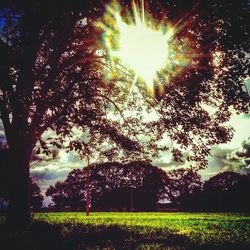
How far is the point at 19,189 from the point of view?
45.3 ft

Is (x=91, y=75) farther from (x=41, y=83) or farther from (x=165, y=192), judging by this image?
(x=165, y=192)

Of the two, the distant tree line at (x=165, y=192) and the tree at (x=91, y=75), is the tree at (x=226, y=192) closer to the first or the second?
the distant tree line at (x=165, y=192)

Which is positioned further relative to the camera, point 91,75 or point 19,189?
point 91,75

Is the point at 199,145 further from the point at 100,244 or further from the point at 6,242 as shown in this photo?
the point at 6,242

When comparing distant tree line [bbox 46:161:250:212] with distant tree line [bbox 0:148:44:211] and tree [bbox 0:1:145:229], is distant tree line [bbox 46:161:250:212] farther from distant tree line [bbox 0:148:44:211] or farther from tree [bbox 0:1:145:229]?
tree [bbox 0:1:145:229]

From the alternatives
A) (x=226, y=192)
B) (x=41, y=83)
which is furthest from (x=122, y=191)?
(x=41, y=83)

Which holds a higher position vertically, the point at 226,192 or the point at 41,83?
the point at 226,192

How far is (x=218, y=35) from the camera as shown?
10.4 meters

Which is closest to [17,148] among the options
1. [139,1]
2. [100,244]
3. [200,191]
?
→ [100,244]

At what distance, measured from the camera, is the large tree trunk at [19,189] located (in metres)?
13.5

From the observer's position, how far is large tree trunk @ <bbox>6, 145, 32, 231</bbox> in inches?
532

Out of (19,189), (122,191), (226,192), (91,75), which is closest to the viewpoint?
(19,189)

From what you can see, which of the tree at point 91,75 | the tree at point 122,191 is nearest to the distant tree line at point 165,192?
the tree at point 122,191

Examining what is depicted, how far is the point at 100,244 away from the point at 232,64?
793cm
